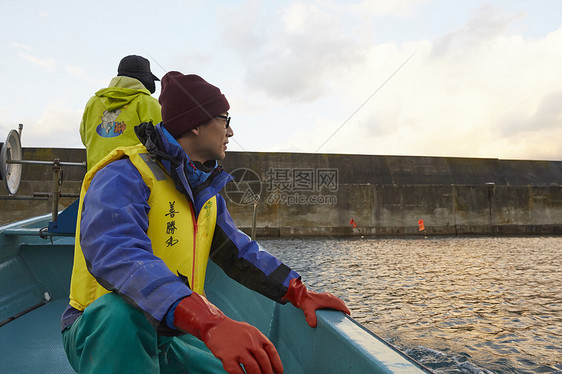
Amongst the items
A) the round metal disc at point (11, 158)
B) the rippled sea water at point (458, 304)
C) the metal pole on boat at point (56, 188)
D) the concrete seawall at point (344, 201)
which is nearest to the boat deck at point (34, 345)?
the metal pole on boat at point (56, 188)

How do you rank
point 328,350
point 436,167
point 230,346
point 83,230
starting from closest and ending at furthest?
point 230,346, point 83,230, point 328,350, point 436,167

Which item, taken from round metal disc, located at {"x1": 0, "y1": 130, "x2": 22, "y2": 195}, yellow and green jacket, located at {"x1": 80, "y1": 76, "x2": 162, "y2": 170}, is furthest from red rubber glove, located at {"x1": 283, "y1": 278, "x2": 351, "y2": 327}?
round metal disc, located at {"x1": 0, "y1": 130, "x2": 22, "y2": 195}

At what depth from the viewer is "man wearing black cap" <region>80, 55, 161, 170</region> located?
2.67 metres

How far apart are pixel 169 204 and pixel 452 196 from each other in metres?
21.8

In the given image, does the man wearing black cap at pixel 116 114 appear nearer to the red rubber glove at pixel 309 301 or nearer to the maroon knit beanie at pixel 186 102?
the maroon knit beanie at pixel 186 102

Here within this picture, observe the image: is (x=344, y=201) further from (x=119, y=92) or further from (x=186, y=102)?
(x=186, y=102)

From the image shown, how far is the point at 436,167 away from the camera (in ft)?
80.4

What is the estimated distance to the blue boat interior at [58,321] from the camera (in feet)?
4.37

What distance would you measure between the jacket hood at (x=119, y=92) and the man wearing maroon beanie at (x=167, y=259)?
131 centimetres

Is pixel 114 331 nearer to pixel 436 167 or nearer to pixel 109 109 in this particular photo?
pixel 109 109

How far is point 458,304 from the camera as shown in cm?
591

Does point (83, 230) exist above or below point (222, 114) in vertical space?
below

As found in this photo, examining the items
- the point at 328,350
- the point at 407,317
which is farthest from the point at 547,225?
the point at 328,350

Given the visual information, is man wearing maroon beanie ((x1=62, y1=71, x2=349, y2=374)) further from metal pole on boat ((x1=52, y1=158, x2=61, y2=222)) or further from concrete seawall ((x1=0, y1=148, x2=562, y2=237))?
concrete seawall ((x1=0, y1=148, x2=562, y2=237))
